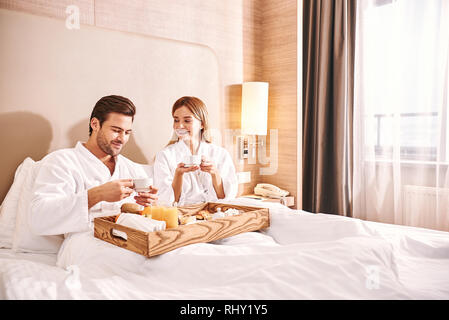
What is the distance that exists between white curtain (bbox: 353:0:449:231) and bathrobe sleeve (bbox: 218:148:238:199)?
1170 millimetres

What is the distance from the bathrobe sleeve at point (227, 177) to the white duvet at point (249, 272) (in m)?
1.04

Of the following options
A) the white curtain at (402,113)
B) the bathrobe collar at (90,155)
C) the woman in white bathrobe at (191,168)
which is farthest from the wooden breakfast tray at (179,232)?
the white curtain at (402,113)

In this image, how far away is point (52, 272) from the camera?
117 cm

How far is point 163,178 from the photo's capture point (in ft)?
7.46

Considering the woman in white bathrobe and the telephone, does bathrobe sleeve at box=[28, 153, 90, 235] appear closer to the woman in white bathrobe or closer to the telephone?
the woman in white bathrobe

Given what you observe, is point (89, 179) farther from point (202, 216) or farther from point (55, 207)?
point (202, 216)

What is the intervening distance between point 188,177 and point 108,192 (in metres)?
0.83

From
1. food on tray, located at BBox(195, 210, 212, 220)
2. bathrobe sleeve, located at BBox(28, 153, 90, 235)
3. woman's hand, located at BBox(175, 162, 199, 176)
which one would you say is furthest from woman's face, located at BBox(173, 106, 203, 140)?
bathrobe sleeve, located at BBox(28, 153, 90, 235)

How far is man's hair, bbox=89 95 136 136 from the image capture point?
196 centimetres

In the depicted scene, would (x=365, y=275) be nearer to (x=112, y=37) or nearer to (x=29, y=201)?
(x=29, y=201)

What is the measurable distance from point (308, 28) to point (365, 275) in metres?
2.85

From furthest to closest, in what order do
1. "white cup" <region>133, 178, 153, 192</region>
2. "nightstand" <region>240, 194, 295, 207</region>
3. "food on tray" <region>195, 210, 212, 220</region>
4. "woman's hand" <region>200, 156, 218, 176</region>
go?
"nightstand" <region>240, 194, 295, 207</region> < "woman's hand" <region>200, 156, 218, 176</region> < "food on tray" <region>195, 210, 212, 220</region> < "white cup" <region>133, 178, 153, 192</region>
